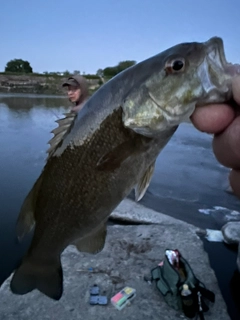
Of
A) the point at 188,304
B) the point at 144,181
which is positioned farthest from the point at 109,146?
the point at 188,304

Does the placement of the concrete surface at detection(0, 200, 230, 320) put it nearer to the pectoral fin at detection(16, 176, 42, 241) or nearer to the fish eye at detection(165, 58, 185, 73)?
the pectoral fin at detection(16, 176, 42, 241)

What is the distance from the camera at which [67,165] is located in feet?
5.61

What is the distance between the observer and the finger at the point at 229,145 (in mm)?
1413

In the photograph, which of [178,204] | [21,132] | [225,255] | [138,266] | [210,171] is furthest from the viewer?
[21,132]

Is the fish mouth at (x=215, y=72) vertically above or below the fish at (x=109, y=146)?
above

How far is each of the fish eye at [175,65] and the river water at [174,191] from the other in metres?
3.34

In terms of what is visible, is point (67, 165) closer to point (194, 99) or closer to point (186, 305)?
point (194, 99)

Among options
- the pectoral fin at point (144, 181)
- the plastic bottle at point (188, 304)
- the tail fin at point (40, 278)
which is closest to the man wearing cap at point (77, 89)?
the plastic bottle at point (188, 304)

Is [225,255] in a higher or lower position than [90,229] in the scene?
lower

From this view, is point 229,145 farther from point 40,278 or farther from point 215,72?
point 40,278

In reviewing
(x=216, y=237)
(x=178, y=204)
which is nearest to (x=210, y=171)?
(x=178, y=204)

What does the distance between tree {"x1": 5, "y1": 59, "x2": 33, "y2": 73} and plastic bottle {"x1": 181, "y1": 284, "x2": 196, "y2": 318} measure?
230ft

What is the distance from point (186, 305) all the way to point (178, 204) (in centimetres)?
346

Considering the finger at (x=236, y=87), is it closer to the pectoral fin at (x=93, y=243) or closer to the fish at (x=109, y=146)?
the fish at (x=109, y=146)
